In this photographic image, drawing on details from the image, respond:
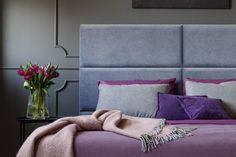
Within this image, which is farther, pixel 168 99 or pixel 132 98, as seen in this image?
pixel 132 98

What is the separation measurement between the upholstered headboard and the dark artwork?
29cm

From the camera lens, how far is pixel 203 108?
3387 millimetres

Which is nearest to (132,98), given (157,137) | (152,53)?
(152,53)

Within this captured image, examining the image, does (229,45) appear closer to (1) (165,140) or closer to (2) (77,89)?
(2) (77,89)

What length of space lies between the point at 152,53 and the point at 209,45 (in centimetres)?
63

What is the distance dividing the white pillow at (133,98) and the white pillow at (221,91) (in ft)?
1.01

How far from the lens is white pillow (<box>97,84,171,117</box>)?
3660 mm

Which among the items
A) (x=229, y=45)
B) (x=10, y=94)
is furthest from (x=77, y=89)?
(x=229, y=45)

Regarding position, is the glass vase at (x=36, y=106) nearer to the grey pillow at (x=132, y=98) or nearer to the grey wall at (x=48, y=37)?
the grey wall at (x=48, y=37)

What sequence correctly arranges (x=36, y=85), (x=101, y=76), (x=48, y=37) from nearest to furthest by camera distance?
1. (x=36, y=85)
2. (x=101, y=76)
3. (x=48, y=37)

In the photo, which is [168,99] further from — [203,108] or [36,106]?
[36,106]

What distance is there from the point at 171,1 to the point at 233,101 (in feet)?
4.51

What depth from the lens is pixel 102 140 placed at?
2.31 meters

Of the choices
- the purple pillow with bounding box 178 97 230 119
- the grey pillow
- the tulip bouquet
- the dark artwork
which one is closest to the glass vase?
the tulip bouquet
